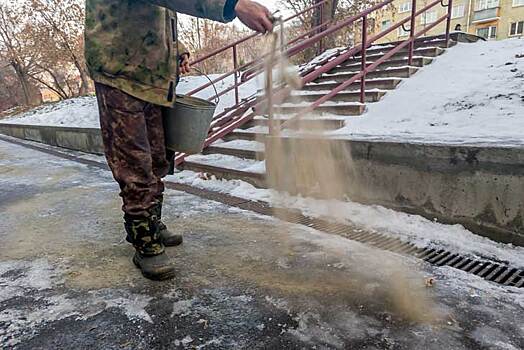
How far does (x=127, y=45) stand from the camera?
173 centimetres

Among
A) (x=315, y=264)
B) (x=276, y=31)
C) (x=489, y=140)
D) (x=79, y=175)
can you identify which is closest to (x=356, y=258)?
(x=315, y=264)

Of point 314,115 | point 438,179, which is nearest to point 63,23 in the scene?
point 314,115

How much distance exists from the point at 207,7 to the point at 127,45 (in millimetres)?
470

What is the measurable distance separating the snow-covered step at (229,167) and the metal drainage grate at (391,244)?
29cm

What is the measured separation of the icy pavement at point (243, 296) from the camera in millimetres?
1413

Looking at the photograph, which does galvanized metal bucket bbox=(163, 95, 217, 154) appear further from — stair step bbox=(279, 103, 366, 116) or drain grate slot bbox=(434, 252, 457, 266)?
stair step bbox=(279, 103, 366, 116)

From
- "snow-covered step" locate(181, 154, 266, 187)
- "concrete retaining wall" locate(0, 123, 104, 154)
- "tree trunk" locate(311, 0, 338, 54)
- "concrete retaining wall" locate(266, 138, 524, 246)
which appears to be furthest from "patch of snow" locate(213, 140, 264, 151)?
"tree trunk" locate(311, 0, 338, 54)

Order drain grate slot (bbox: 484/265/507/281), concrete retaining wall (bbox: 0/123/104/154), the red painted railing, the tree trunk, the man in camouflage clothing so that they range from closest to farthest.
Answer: the man in camouflage clothing, drain grate slot (bbox: 484/265/507/281), the red painted railing, concrete retaining wall (bbox: 0/123/104/154), the tree trunk

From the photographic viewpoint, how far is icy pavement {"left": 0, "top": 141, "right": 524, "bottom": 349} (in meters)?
1.41

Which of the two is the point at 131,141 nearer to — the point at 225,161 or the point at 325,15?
the point at 225,161

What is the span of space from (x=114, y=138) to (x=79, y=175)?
3101 mm

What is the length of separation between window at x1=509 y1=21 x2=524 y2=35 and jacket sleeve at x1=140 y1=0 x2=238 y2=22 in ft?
107

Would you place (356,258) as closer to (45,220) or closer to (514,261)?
(514,261)

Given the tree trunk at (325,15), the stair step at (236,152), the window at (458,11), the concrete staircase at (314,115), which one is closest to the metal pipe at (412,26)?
the concrete staircase at (314,115)
